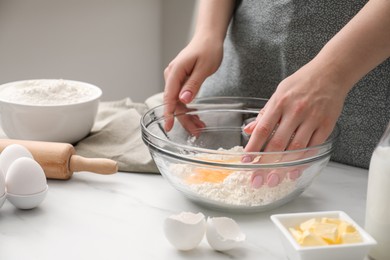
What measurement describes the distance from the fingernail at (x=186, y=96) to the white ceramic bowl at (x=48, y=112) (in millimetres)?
191

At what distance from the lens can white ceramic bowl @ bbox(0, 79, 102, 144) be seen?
1.11 m

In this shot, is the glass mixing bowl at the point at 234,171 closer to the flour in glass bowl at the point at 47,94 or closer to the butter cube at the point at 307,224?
the butter cube at the point at 307,224

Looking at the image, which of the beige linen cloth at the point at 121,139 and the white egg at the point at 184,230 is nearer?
the white egg at the point at 184,230

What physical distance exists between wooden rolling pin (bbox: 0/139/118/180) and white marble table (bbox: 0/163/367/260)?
0.08 ft

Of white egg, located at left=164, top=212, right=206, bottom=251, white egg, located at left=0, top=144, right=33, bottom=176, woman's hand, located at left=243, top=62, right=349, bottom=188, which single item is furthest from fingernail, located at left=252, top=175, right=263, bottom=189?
white egg, located at left=0, top=144, right=33, bottom=176

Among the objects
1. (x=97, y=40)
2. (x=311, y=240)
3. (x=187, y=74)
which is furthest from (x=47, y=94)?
(x=97, y=40)

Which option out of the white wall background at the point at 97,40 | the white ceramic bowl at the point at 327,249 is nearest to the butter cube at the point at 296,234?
the white ceramic bowl at the point at 327,249

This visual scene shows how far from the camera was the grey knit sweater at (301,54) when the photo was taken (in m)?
1.06

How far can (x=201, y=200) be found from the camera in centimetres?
91

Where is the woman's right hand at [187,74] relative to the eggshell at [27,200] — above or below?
above

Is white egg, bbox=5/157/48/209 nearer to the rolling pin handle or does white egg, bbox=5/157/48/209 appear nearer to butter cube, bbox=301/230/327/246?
the rolling pin handle

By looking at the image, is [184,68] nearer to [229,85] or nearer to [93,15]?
[229,85]

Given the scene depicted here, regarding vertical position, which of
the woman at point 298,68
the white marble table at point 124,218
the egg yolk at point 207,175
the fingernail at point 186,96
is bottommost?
the white marble table at point 124,218

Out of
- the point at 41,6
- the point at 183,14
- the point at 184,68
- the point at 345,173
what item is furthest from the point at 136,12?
the point at 345,173
